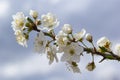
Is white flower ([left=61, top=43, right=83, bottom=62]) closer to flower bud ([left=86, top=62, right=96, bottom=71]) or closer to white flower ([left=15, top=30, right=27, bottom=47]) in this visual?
flower bud ([left=86, top=62, right=96, bottom=71])

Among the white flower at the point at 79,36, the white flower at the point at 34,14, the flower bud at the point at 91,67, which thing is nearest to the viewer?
the white flower at the point at 79,36

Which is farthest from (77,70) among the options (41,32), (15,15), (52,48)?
(15,15)

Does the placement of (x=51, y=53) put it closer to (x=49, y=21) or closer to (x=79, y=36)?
(x=79, y=36)

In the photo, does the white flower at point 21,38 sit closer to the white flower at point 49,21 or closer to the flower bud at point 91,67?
the white flower at point 49,21

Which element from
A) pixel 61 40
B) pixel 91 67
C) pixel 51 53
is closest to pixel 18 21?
pixel 51 53

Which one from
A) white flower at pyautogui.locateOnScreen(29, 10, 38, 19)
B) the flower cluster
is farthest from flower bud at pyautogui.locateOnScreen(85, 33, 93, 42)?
white flower at pyautogui.locateOnScreen(29, 10, 38, 19)

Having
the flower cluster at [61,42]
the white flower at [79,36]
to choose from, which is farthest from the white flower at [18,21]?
the white flower at [79,36]

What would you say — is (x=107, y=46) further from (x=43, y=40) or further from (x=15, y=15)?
(x=15, y=15)
